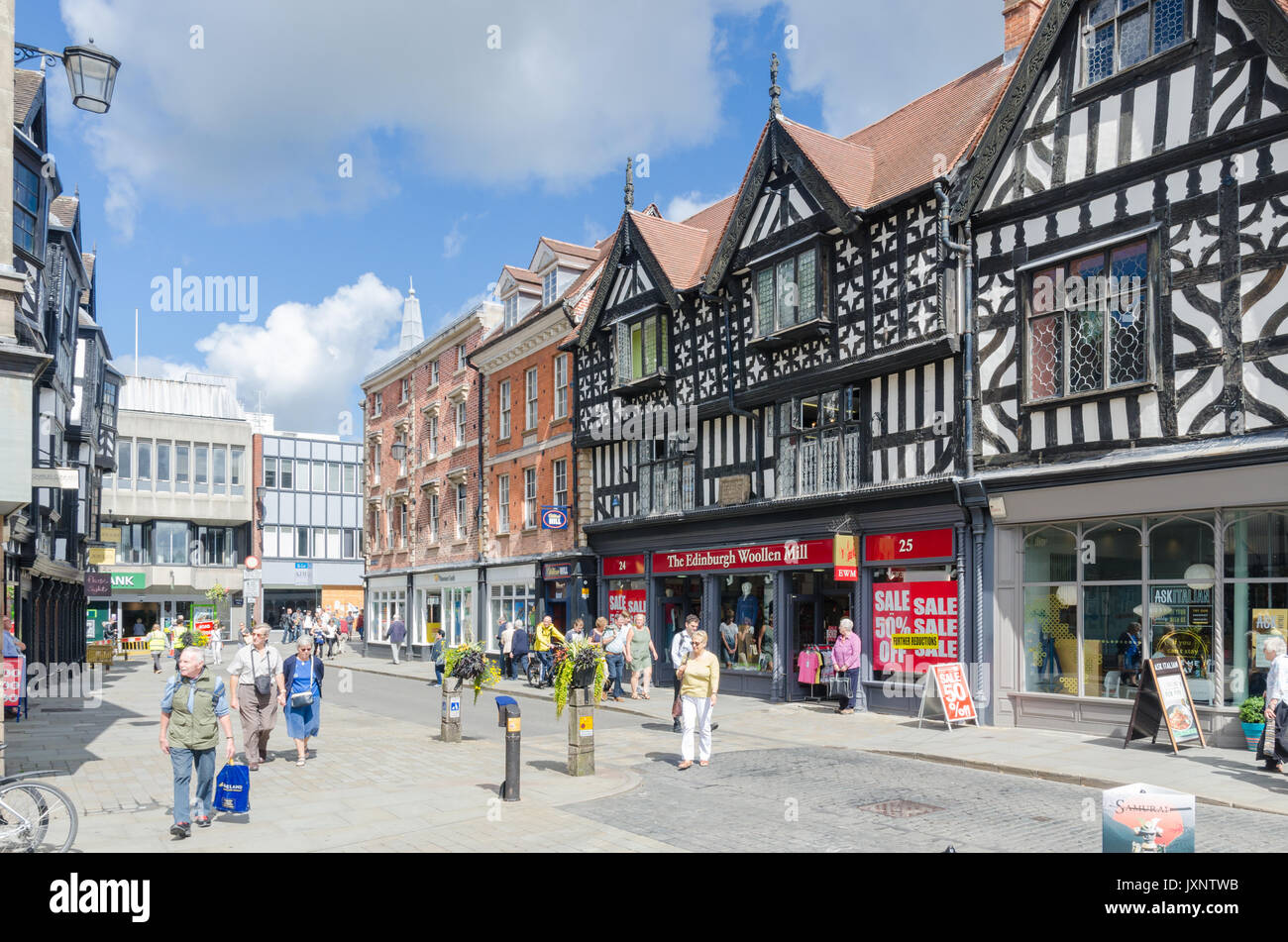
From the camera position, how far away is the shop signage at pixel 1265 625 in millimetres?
13766

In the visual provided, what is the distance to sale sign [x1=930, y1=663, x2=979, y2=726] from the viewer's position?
54.3 feet

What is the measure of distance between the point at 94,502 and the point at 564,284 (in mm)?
26774

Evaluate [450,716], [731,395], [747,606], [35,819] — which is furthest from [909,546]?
[35,819]

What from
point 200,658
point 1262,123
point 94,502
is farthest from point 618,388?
point 94,502

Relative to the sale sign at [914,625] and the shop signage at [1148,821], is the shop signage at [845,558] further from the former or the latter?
the shop signage at [1148,821]

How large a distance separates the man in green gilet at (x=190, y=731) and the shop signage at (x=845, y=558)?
1241cm

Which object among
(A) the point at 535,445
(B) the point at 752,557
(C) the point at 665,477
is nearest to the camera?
(B) the point at 752,557

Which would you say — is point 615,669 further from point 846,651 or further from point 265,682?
point 265,682

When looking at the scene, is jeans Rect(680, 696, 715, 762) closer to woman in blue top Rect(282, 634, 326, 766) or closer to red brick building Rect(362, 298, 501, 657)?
woman in blue top Rect(282, 634, 326, 766)

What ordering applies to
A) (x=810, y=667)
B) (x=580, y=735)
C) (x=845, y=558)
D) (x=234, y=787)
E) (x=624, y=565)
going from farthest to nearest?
(x=624, y=565), (x=810, y=667), (x=845, y=558), (x=580, y=735), (x=234, y=787)

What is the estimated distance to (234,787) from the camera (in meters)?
9.55

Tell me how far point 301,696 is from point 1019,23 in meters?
17.5

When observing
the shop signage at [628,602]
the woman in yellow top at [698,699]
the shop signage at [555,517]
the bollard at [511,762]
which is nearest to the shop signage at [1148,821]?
the bollard at [511,762]
